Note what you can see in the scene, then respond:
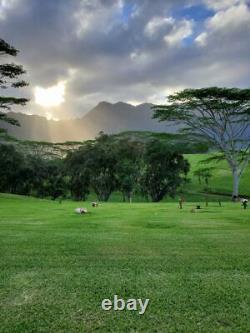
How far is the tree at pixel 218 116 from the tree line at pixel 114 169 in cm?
1179

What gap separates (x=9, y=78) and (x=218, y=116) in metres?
19.5

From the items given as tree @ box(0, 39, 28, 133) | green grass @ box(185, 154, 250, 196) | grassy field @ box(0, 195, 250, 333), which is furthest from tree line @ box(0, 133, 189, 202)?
grassy field @ box(0, 195, 250, 333)

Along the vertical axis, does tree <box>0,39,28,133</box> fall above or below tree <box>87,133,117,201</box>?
above

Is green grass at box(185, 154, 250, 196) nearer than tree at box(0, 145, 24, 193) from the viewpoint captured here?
No

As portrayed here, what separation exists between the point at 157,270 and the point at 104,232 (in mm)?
4082

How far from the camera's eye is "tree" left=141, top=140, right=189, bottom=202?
1853 inches

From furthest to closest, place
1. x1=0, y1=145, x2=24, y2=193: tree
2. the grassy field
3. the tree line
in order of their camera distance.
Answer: x1=0, y1=145, x2=24, y2=193: tree
the tree line
the grassy field

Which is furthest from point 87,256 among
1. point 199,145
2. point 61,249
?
point 199,145

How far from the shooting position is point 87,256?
275 inches

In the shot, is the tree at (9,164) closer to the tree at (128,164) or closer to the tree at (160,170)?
the tree at (128,164)

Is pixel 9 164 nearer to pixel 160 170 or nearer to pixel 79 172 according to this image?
pixel 79 172

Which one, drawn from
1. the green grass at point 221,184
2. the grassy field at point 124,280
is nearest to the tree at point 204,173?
the green grass at point 221,184

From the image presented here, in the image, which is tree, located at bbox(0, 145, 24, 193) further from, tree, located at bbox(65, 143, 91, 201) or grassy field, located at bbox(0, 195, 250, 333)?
grassy field, located at bbox(0, 195, 250, 333)

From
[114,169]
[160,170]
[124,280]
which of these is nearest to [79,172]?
[114,169]
